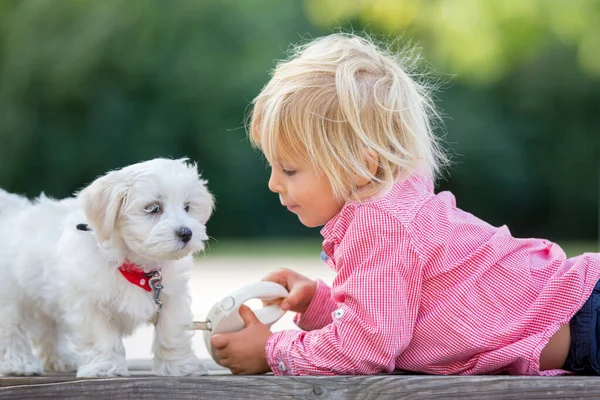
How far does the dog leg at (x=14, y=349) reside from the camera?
3020 millimetres

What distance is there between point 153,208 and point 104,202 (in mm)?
167

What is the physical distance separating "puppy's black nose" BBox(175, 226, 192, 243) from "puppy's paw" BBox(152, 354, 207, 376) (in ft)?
1.40

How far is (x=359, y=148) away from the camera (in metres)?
2.85

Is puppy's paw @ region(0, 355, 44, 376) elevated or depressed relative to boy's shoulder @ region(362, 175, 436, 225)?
depressed

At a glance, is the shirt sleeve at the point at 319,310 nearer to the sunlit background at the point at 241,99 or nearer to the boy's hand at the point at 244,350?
the boy's hand at the point at 244,350

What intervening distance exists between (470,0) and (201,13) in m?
6.00

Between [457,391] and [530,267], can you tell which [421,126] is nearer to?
[530,267]

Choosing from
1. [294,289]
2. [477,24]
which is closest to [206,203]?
[294,289]

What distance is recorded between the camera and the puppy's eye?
2.94 m

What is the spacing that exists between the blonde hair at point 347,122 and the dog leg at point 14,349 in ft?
3.66

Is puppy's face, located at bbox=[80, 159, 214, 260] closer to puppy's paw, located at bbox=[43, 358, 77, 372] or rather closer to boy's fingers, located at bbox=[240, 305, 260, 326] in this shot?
boy's fingers, located at bbox=[240, 305, 260, 326]

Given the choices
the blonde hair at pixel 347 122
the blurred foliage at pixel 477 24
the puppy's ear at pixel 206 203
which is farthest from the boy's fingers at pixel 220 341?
the blurred foliage at pixel 477 24

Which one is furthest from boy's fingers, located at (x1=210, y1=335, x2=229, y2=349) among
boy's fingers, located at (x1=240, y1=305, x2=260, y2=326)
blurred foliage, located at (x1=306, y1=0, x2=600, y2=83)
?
blurred foliage, located at (x1=306, y1=0, x2=600, y2=83)

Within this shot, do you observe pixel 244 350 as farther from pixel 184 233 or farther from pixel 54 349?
pixel 54 349
